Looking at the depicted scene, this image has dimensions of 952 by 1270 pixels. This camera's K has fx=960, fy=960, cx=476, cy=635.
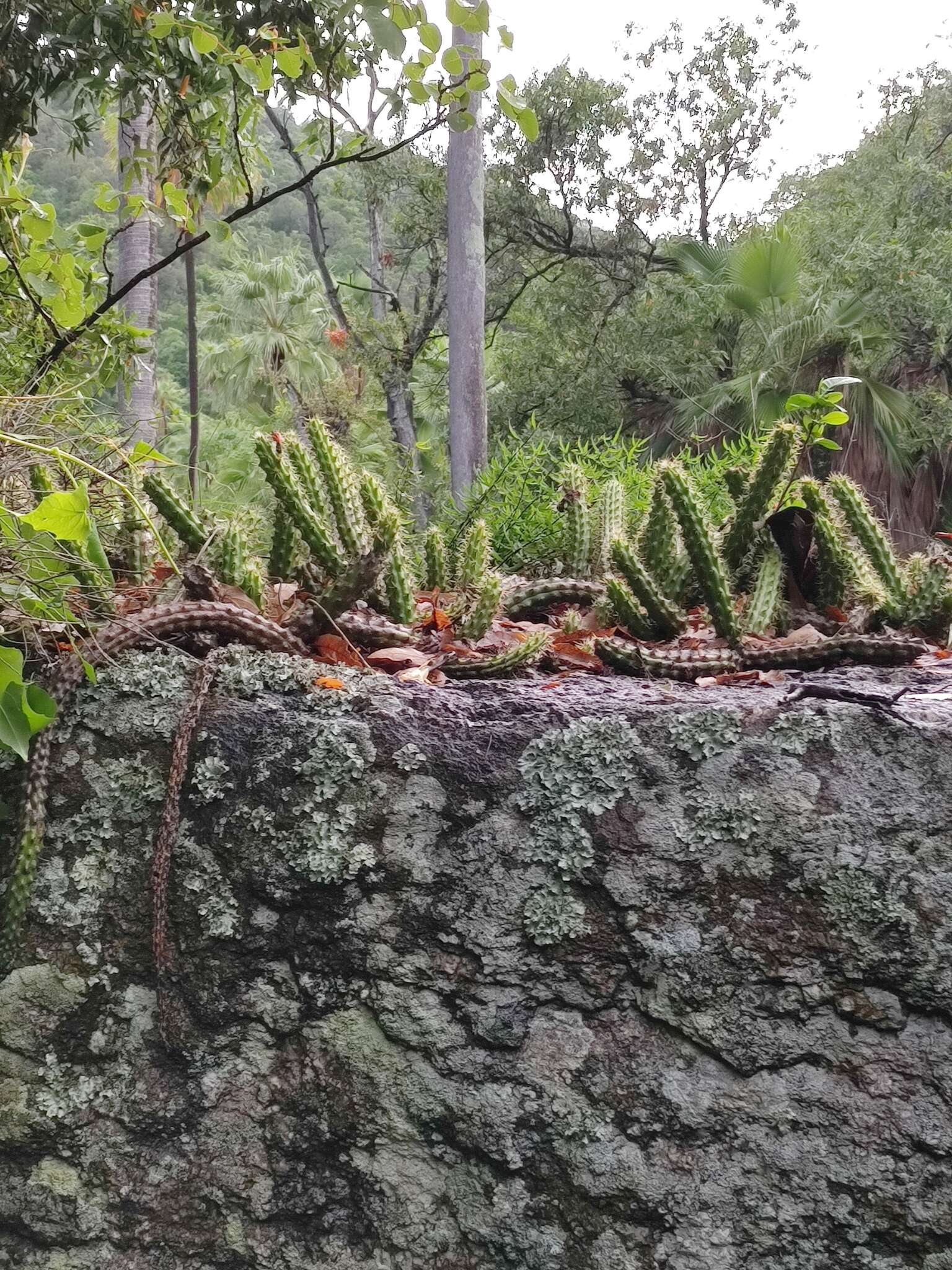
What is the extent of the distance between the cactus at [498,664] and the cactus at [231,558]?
421mm

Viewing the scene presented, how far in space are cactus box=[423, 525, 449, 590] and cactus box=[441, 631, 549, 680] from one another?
22.0 inches

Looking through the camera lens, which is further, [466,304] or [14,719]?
[466,304]

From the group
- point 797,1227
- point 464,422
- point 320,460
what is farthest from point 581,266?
point 797,1227

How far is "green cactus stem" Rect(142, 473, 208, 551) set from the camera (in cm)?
177

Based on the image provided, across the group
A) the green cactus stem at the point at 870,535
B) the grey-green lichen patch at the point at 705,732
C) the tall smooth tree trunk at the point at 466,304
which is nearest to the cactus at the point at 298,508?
the grey-green lichen patch at the point at 705,732

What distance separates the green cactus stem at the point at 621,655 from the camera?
173cm

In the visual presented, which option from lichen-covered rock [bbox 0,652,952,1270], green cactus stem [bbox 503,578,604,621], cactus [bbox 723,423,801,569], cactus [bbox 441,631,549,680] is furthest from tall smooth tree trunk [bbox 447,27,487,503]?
lichen-covered rock [bbox 0,652,952,1270]

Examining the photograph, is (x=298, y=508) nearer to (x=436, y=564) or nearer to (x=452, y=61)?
(x=436, y=564)

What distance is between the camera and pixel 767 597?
196 cm

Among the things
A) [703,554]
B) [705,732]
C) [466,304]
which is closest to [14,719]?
[705,732]

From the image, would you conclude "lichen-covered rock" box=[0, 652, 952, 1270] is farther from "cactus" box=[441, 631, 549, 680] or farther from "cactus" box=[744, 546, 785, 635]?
"cactus" box=[744, 546, 785, 635]

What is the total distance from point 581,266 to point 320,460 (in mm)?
14747

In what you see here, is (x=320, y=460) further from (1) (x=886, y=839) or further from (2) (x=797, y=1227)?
(2) (x=797, y=1227)

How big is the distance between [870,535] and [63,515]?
1649mm
